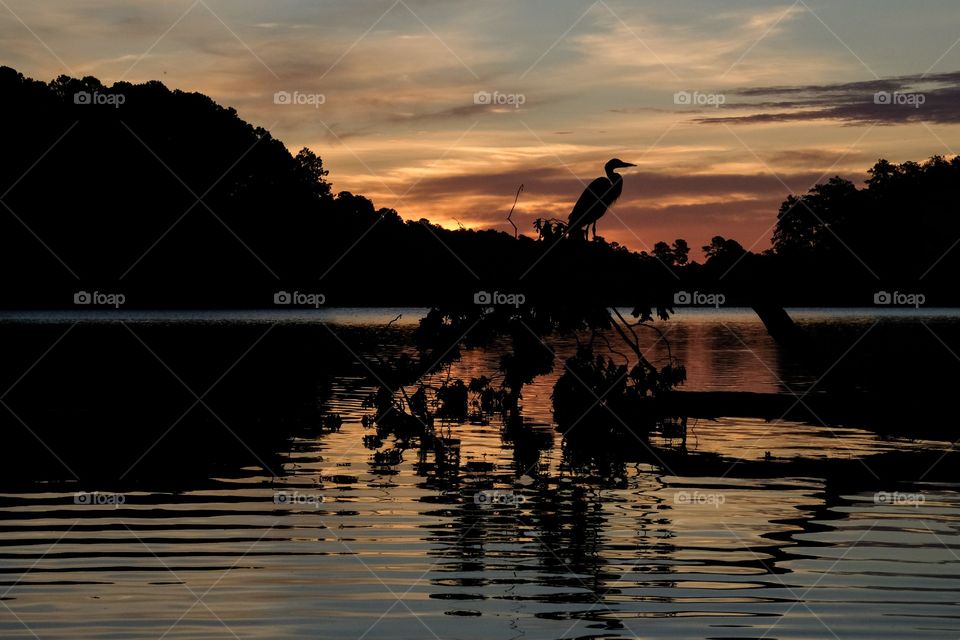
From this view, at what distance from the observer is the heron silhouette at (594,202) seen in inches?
895

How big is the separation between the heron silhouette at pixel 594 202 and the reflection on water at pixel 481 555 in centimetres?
459

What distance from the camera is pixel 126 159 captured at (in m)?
125

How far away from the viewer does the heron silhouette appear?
74.6 feet

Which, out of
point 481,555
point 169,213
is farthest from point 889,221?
point 481,555

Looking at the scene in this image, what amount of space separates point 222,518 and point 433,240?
7.35m

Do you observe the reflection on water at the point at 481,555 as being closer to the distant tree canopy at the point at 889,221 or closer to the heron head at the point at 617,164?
the heron head at the point at 617,164

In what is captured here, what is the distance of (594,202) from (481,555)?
9.45m

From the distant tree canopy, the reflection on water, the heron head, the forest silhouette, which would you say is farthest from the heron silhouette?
the forest silhouette

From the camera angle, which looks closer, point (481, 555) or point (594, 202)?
point (481, 555)

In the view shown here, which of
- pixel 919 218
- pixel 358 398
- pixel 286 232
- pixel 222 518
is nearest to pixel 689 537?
pixel 222 518

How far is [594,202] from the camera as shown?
23.2 m

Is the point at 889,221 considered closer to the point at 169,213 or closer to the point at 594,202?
the point at 169,213

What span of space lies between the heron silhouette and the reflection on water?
459 cm

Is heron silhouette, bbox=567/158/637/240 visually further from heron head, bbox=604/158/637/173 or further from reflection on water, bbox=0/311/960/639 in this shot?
reflection on water, bbox=0/311/960/639
